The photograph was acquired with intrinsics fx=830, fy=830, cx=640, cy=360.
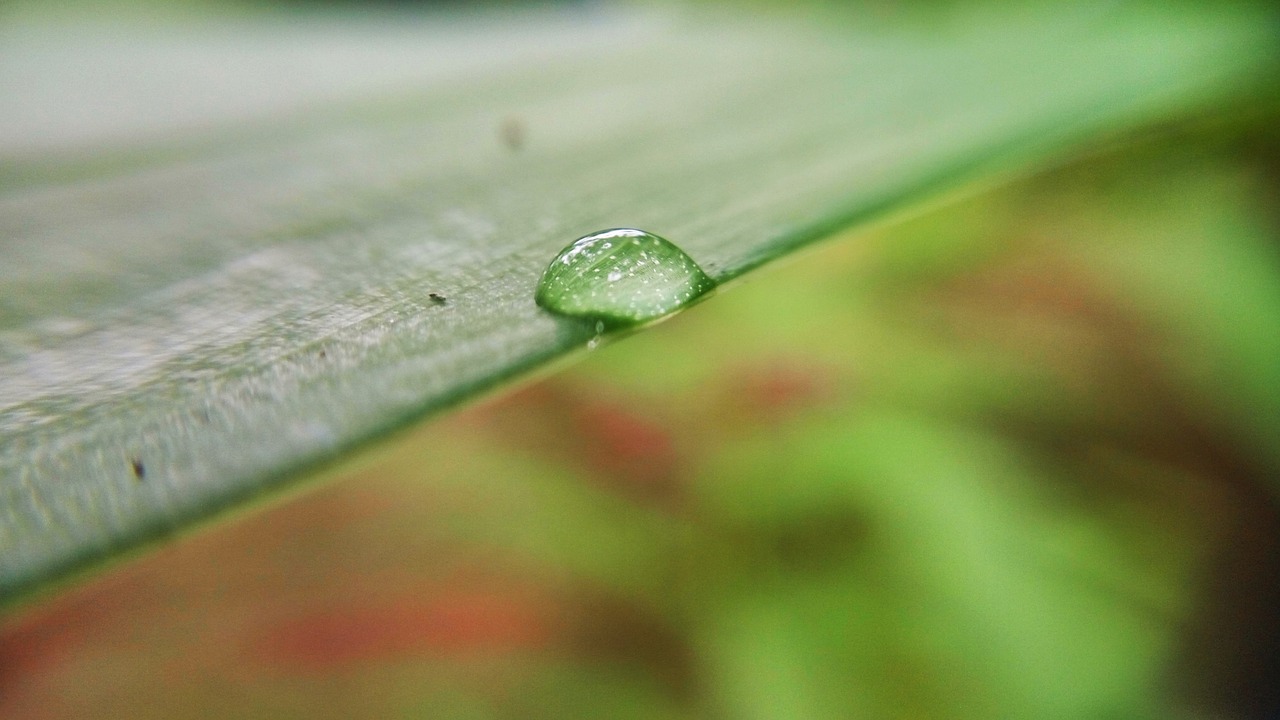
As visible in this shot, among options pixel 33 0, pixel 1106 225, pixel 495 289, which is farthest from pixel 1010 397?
pixel 33 0

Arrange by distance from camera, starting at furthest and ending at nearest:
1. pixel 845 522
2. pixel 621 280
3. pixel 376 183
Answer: pixel 845 522, pixel 376 183, pixel 621 280

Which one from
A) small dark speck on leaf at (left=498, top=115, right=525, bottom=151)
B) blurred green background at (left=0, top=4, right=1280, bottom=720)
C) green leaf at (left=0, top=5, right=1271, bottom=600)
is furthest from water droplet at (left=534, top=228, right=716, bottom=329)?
blurred green background at (left=0, top=4, right=1280, bottom=720)

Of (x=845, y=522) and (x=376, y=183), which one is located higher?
(x=376, y=183)

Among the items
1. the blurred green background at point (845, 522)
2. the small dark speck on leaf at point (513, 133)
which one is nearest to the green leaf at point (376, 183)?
the small dark speck on leaf at point (513, 133)

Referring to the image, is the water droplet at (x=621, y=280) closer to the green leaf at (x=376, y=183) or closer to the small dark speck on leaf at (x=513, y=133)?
the green leaf at (x=376, y=183)

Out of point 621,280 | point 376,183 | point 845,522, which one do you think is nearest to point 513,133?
point 376,183

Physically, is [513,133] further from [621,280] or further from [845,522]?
[845,522]
